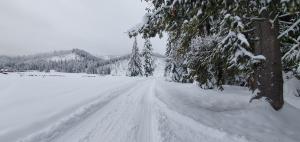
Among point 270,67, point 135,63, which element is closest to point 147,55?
point 135,63

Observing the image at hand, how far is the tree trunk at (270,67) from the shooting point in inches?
302

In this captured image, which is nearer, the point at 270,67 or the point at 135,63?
the point at 270,67

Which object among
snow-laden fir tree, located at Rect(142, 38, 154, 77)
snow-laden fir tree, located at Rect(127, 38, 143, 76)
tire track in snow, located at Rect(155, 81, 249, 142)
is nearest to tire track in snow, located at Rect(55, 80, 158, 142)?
tire track in snow, located at Rect(155, 81, 249, 142)

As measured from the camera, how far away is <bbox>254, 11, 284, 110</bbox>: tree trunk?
767cm

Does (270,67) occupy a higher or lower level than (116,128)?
higher

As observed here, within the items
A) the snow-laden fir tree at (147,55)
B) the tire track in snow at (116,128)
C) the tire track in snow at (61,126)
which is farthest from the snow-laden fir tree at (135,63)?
the tire track in snow at (116,128)

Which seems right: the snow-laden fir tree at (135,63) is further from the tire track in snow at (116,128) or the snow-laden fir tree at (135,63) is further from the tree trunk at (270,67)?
the tree trunk at (270,67)

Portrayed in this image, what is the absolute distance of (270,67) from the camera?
7.72 m

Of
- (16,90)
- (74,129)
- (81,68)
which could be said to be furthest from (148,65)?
(81,68)

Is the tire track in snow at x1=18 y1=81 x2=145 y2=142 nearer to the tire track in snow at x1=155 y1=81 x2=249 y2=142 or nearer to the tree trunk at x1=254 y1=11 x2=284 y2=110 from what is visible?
the tire track in snow at x1=155 y1=81 x2=249 y2=142

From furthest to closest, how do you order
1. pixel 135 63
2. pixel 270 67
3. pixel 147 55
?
1. pixel 147 55
2. pixel 135 63
3. pixel 270 67

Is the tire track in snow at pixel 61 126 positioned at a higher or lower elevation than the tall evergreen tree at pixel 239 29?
lower

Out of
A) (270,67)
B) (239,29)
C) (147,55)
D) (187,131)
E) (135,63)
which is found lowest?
(187,131)

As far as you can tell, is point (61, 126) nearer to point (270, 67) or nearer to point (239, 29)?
point (239, 29)
